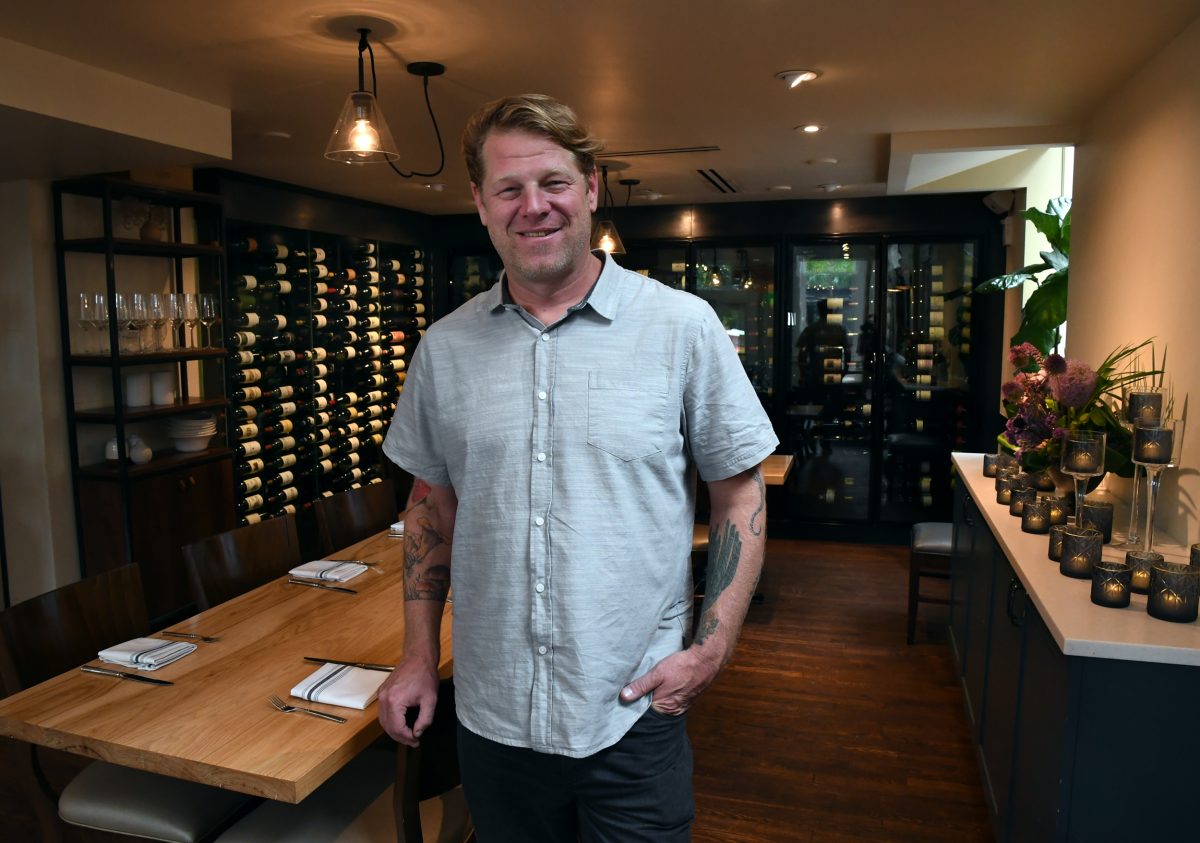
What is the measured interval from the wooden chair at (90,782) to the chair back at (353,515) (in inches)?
44.3

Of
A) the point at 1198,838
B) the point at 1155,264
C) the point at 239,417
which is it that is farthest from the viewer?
the point at 239,417

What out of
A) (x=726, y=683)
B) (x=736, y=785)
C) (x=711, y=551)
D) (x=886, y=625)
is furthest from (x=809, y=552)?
(x=711, y=551)

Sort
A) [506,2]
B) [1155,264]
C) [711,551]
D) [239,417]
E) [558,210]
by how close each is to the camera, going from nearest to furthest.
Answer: [558,210] → [711,551] → [506,2] → [1155,264] → [239,417]

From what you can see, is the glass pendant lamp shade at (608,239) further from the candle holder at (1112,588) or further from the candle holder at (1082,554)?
the candle holder at (1112,588)

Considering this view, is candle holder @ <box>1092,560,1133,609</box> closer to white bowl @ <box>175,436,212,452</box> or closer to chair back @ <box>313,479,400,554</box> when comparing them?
chair back @ <box>313,479,400,554</box>

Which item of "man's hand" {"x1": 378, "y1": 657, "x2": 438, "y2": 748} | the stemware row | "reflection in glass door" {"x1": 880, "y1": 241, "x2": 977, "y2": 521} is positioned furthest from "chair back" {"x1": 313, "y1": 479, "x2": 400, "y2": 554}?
"reflection in glass door" {"x1": 880, "y1": 241, "x2": 977, "y2": 521}

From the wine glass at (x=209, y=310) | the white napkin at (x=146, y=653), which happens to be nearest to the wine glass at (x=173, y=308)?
the wine glass at (x=209, y=310)

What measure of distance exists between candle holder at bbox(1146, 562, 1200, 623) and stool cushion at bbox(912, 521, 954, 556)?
7.60 ft

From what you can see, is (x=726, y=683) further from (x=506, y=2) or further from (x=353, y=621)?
(x=506, y=2)

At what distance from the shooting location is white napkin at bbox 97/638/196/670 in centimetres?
211

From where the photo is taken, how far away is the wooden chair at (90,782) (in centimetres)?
203

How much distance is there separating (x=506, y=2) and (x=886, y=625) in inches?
145

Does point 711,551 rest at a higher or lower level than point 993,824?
higher

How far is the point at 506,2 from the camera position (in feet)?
7.97
